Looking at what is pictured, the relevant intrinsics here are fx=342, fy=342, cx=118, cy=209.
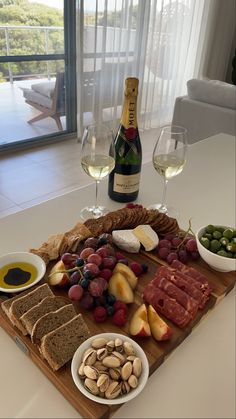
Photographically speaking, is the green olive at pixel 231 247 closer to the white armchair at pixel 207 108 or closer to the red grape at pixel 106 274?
the red grape at pixel 106 274

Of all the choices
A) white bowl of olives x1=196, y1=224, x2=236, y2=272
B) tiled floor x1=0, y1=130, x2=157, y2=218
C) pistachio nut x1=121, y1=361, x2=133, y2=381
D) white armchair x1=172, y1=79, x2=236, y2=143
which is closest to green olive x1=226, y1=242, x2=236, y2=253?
white bowl of olives x1=196, y1=224, x2=236, y2=272

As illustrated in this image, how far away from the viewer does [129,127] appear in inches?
37.7

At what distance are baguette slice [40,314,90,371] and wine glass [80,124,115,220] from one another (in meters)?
0.43

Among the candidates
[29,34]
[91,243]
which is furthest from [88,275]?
[29,34]

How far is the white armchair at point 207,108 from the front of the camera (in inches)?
105

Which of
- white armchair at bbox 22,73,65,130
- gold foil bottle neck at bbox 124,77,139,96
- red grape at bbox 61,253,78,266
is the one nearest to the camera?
red grape at bbox 61,253,78,266

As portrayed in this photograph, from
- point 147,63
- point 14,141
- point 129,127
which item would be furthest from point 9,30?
point 129,127

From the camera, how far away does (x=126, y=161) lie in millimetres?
962

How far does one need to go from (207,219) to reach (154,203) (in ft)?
0.53

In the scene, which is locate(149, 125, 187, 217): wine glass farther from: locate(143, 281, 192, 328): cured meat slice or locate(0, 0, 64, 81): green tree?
locate(0, 0, 64, 81): green tree

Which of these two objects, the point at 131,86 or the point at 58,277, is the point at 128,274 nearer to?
the point at 58,277

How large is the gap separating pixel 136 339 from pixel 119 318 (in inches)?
1.7

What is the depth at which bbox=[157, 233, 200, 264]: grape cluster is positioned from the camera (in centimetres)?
71

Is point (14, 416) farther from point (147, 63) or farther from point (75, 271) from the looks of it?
point (147, 63)
